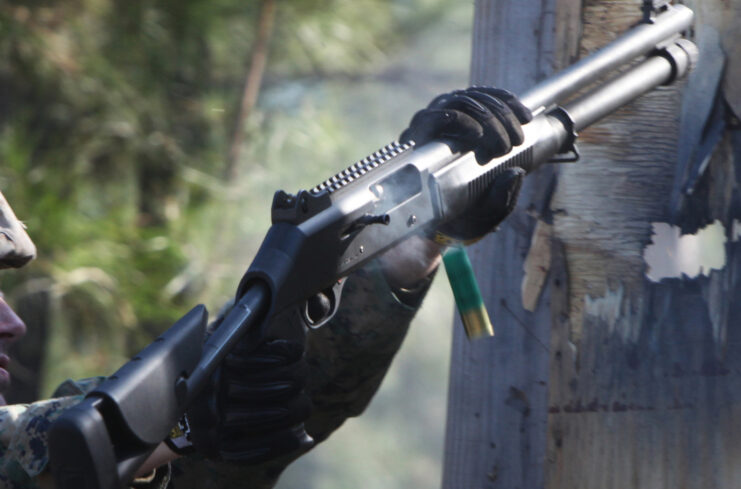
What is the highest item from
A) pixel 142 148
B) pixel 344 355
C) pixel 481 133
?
pixel 481 133

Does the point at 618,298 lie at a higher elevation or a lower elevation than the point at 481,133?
lower

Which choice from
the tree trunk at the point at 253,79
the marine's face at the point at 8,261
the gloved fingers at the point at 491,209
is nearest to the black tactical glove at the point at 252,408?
the gloved fingers at the point at 491,209

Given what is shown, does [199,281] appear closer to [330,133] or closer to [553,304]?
[330,133]

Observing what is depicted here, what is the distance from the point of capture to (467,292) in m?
1.53

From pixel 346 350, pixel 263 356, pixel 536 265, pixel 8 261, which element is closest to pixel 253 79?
pixel 8 261

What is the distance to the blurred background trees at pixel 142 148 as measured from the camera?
375 cm

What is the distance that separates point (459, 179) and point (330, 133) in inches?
139

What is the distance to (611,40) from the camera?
1572 mm

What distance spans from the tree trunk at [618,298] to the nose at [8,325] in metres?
0.89

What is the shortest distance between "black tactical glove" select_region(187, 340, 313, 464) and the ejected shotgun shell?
388 mm

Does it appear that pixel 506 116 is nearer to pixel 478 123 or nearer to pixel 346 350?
pixel 478 123

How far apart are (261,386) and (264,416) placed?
0.14ft

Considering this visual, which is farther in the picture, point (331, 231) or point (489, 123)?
point (489, 123)

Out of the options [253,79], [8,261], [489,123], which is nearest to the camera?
[489,123]
